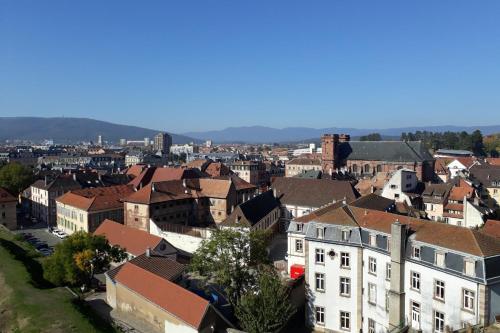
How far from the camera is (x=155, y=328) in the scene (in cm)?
3238

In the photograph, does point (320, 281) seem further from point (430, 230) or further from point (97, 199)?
point (97, 199)

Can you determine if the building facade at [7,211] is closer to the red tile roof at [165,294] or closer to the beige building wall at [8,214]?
the beige building wall at [8,214]

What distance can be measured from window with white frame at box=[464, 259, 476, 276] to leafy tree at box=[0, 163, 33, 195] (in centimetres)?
9214

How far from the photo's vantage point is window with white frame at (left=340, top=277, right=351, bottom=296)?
3321cm

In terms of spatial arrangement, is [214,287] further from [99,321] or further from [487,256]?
[487,256]

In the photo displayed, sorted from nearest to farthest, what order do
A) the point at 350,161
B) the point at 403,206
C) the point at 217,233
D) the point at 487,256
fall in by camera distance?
the point at 487,256 → the point at 217,233 → the point at 403,206 → the point at 350,161

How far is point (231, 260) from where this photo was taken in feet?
114

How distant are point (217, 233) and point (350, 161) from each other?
7884 centimetres

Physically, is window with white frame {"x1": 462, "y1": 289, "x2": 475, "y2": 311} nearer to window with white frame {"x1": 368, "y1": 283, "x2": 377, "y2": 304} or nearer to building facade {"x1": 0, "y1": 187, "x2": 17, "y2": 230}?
window with white frame {"x1": 368, "y1": 283, "x2": 377, "y2": 304}

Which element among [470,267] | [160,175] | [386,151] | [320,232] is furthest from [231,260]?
[386,151]

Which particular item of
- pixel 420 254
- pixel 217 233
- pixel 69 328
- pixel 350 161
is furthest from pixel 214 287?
pixel 350 161

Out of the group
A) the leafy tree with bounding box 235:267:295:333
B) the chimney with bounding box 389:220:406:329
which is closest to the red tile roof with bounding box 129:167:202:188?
A: the leafy tree with bounding box 235:267:295:333

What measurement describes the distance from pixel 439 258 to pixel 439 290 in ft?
6.68

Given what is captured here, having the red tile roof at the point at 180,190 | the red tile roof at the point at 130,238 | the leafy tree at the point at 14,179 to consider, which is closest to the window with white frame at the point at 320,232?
the red tile roof at the point at 130,238
